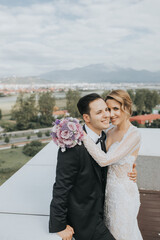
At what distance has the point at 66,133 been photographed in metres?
1.64

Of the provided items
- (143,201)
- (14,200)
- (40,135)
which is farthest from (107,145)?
(40,135)

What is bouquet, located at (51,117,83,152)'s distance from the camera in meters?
1.63

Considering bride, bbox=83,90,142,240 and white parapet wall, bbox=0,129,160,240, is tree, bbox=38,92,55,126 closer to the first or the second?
white parapet wall, bbox=0,129,160,240

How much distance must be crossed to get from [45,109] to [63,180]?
6291 centimetres

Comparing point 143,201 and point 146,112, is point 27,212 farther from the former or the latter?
point 146,112

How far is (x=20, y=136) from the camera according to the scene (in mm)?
57031

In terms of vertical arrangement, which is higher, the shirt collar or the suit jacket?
the shirt collar

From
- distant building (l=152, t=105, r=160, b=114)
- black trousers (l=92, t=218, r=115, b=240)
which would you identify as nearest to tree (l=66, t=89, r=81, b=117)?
distant building (l=152, t=105, r=160, b=114)

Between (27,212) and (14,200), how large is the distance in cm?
33

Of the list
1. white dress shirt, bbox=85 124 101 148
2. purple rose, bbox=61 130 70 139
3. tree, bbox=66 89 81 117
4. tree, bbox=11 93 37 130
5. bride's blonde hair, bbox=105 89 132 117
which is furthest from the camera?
tree, bbox=66 89 81 117

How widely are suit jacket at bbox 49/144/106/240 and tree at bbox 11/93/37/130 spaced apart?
59106 millimetres

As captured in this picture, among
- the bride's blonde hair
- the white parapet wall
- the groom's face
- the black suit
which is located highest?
the bride's blonde hair

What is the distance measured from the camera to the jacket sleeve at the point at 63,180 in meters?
1.70

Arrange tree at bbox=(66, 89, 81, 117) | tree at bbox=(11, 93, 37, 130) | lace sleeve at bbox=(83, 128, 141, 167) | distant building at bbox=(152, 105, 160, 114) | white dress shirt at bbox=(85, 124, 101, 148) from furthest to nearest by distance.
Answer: distant building at bbox=(152, 105, 160, 114) < tree at bbox=(66, 89, 81, 117) < tree at bbox=(11, 93, 37, 130) < white dress shirt at bbox=(85, 124, 101, 148) < lace sleeve at bbox=(83, 128, 141, 167)
